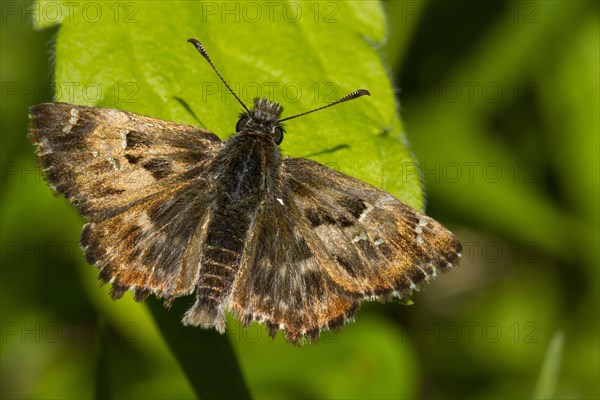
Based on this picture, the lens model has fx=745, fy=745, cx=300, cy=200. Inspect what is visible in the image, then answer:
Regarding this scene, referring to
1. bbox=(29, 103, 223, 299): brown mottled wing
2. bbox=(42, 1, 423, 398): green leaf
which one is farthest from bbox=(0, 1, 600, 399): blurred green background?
bbox=(42, 1, 423, 398): green leaf

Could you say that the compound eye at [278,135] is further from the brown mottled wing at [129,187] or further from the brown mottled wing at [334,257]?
the brown mottled wing at [129,187]

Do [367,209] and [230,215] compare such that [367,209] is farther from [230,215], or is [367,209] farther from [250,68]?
[250,68]

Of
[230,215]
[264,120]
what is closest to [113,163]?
[230,215]

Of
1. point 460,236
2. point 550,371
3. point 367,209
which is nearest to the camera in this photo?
point 367,209

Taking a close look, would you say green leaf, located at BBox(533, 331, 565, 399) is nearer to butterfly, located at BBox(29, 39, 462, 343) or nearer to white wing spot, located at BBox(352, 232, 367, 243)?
butterfly, located at BBox(29, 39, 462, 343)

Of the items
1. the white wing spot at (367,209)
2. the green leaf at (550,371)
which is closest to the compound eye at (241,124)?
the white wing spot at (367,209)

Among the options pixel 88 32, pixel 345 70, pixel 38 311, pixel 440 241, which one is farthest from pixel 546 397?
pixel 38 311
